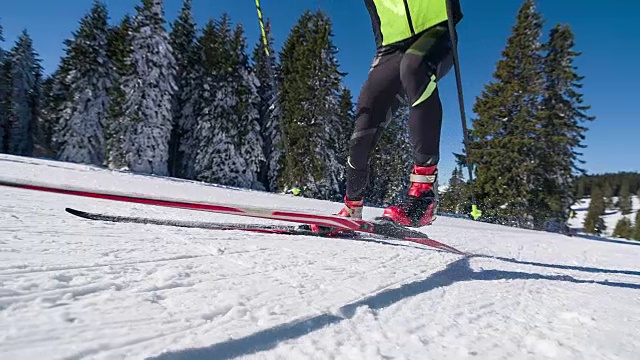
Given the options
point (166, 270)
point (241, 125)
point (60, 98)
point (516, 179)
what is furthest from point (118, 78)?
point (166, 270)

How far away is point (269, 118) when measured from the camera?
25.4m

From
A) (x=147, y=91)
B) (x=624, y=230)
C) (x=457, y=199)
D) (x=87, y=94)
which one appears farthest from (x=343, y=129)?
(x=624, y=230)

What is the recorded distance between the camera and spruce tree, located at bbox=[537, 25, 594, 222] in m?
16.3

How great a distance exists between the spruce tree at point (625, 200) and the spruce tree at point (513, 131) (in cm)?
7685

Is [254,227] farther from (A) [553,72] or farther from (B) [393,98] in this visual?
(A) [553,72]

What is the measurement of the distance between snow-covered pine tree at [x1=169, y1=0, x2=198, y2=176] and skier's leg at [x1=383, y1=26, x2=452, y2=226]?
24101mm

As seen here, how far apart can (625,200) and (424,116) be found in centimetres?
9943

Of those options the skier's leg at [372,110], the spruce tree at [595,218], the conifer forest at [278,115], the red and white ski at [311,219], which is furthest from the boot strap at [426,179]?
the spruce tree at [595,218]

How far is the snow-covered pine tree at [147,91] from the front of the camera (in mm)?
20656

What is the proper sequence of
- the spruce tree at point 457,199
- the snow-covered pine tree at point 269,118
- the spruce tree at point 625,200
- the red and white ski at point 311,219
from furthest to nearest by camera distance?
the spruce tree at point 625,200 → the snow-covered pine tree at point 269,118 → the spruce tree at point 457,199 → the red and white ski at point 311,219

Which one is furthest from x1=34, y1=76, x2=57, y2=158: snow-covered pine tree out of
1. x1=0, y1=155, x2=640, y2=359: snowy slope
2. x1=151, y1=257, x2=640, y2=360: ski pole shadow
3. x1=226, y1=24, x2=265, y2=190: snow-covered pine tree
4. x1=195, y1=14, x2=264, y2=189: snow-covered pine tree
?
x1=151, y1=257, x2=640, y2=360: ski pole shadow

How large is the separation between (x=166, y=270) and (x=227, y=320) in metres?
0.40

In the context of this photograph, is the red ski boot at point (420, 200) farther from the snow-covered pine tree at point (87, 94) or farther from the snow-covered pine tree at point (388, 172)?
the snow-covered pine tree at point (87, 94)

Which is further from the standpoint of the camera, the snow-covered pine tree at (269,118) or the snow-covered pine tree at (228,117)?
the snow-covered pine tree at (269,118)
